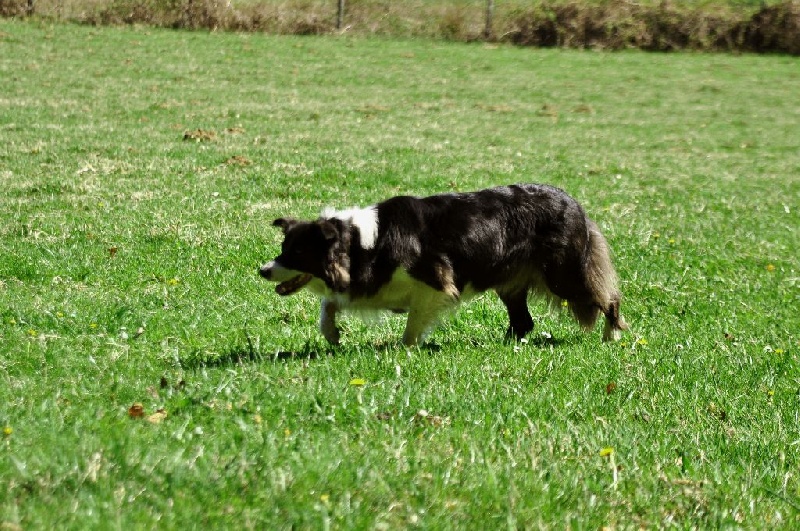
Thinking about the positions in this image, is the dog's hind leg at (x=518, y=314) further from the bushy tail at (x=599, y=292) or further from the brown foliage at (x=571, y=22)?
the brown foliage at (x=571, y=22)

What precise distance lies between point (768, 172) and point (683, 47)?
17.5m

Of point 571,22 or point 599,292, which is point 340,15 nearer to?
point 571,22

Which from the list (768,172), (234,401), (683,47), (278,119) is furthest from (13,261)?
(683,47)

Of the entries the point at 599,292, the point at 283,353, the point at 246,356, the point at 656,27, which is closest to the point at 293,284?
the point at 283,353

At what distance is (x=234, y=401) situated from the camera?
473cm

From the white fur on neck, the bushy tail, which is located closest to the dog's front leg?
the white fur on neck

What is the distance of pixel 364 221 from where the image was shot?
6734mm

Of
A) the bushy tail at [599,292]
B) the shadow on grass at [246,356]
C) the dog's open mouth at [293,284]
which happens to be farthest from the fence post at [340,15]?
the shadow on grass at [246,356]

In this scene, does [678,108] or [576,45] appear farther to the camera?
[576,45]

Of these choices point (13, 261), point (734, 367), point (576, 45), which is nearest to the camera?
point (734, 367)

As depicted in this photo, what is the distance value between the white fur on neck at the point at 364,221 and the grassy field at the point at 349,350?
0.81 m

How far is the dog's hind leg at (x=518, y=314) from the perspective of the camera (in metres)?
7.72

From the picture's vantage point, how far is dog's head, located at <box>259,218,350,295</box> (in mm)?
6547

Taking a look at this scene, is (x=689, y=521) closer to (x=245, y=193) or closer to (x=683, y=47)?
(x=245, y=193)
